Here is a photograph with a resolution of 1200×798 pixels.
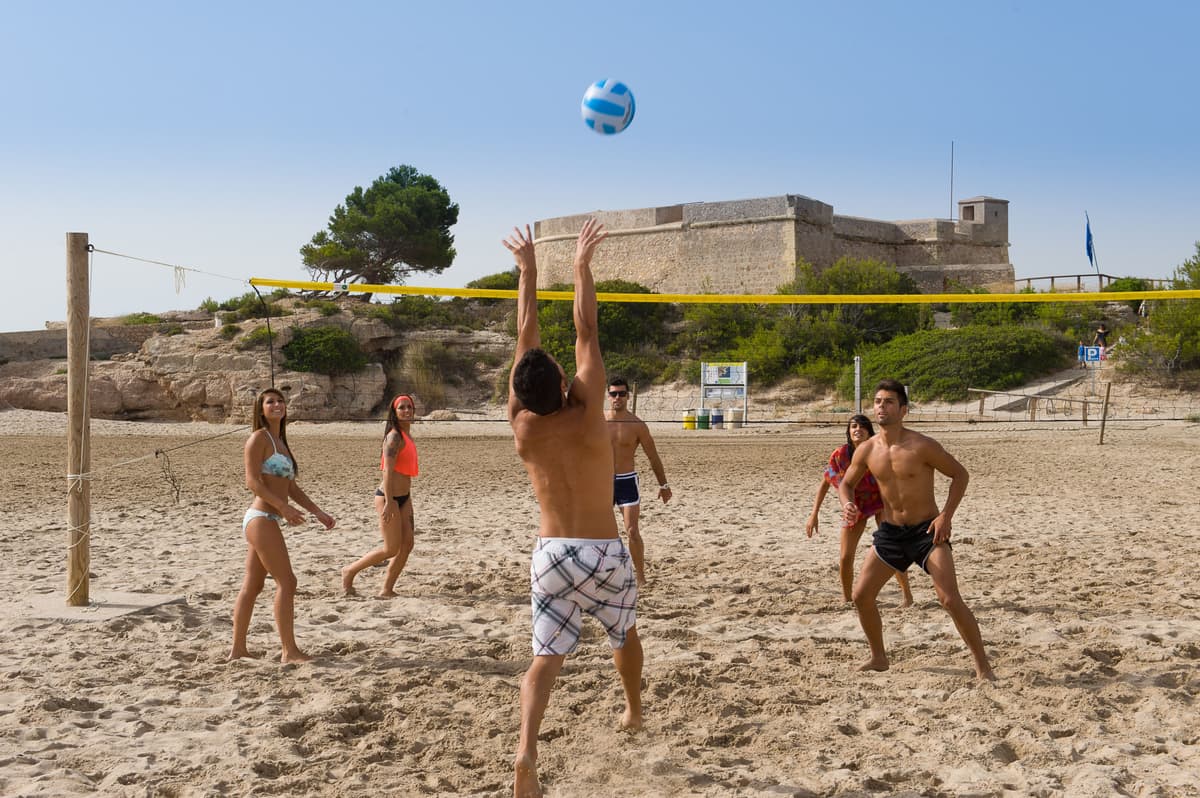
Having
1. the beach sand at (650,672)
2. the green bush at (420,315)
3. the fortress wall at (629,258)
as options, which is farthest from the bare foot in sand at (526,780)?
the fortress wall at (629,258)

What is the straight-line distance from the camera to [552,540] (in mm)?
3246

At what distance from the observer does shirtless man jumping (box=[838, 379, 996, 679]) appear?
4.23m

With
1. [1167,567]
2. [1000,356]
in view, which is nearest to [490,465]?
[1167,567]

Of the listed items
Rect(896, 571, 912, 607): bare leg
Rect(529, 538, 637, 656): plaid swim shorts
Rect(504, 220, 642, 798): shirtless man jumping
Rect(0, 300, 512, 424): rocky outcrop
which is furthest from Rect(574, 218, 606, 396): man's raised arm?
Rect(0, 300, 512, 424): rocky outcrop

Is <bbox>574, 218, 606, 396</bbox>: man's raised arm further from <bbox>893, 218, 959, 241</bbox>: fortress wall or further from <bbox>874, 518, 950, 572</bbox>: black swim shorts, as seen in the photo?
<bbox>893, 218, 959, 241</bbox>: fortress wall

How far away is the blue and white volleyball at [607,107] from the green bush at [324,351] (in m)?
23.4

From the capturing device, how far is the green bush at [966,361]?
26.6m

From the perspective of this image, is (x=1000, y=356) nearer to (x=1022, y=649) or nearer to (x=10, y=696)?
(x=1022, y=649)

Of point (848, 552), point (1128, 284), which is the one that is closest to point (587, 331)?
point (848, 552)

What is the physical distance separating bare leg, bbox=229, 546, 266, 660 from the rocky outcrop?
22.1 meters

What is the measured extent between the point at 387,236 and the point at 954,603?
39.8 m

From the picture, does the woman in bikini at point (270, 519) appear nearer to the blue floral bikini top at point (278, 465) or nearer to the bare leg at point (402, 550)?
the blue floral bikini top at point (278, 465)

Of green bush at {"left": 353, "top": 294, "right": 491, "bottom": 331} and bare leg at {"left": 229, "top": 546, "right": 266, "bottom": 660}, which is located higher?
green bush at {"left": 353, "top": 294, "right": 491, "bottom": 331}

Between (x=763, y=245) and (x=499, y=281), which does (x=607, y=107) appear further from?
(x=499, y=281)
